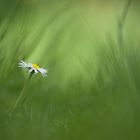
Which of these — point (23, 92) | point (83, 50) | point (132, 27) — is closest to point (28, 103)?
point (23, 92)

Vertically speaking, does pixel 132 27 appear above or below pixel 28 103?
above

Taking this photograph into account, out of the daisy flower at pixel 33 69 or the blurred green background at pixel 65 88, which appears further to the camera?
Answer: the daisy flower at pixel 33 69

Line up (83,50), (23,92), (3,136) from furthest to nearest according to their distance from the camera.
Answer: (83,50) → (23,92) → (3,136)

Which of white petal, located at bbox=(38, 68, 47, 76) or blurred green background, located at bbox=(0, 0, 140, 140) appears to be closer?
blurred green background, located at bbox=(0, 0, 140, 140)

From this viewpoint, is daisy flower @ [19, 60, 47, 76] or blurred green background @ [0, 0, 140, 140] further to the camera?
daisy flower @ [19, 60, 47, 76]

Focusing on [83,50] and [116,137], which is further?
[83,50]

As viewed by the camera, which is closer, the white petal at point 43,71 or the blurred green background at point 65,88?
the blurred green background at point 65,88

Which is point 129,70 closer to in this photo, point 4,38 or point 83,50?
point 4,38

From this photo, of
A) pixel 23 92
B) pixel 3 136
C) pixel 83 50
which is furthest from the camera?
pixel 83 50
